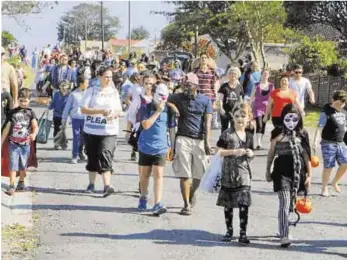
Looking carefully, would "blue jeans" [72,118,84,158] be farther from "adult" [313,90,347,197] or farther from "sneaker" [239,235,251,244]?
"sneaker" [239,235,251,244]

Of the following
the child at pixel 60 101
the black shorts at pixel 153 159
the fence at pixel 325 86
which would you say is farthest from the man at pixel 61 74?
the black shorts at pixel 153 159

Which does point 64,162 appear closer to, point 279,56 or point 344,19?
point 344,19

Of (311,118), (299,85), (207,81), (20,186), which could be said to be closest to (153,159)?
(20,186)

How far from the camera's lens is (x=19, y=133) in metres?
10.4

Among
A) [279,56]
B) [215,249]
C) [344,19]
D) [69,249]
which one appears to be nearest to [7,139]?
[69,249]

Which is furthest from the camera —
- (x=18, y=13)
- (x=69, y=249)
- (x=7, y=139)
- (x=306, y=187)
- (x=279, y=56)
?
(x=279, y=56)

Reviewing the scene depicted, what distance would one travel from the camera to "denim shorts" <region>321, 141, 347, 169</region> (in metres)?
11.2

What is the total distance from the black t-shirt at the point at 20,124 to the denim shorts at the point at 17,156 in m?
0.08

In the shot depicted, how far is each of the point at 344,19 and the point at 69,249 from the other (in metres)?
27.8

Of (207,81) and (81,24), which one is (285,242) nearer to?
(207,81)

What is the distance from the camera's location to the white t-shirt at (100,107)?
1044 centimetres

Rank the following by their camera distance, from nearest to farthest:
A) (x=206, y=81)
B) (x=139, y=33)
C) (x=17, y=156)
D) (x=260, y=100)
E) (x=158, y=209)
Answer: (x=158, y=209), (x=17, y=156), (x=206, y=81), (x=260, y=100), (x=139, y=33)

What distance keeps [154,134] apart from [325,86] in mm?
20678

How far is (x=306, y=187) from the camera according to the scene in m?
8.27
